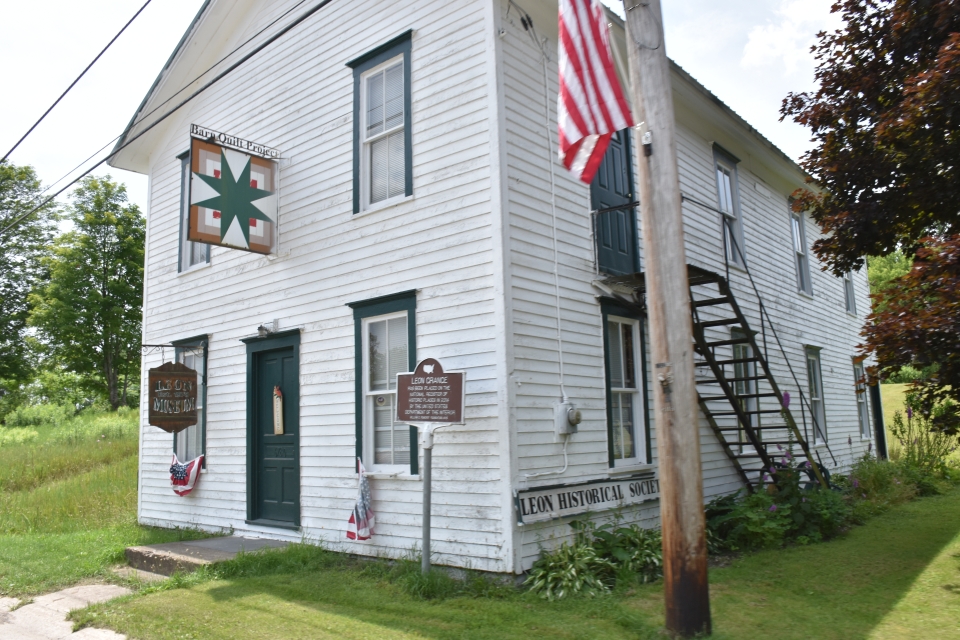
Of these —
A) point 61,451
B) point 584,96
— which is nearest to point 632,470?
point 584,96

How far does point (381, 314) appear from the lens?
329 inches

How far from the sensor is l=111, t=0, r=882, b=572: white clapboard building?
7359 mm

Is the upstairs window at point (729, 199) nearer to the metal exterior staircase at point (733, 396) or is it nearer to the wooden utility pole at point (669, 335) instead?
the metal exterior staircase at point (733, 396)

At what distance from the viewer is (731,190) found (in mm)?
12898

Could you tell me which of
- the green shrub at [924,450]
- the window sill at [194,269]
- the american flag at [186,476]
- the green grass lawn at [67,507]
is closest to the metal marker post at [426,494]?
the green grass lawn at [67,507]

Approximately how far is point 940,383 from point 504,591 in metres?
4.70

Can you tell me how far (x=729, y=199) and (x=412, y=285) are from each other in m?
7.21

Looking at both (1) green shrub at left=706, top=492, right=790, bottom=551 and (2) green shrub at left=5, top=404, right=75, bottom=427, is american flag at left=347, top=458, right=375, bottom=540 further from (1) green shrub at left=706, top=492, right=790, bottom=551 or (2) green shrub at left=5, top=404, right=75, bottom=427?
(2) green shrub at left=5, top=404, right=75, bottom=427

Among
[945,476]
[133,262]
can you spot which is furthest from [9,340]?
[945,476]

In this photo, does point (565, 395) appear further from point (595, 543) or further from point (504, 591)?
point (504, 591)

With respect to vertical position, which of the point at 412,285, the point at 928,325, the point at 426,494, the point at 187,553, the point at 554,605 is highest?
the point at 412,285

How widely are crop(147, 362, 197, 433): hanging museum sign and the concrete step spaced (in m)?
1.94

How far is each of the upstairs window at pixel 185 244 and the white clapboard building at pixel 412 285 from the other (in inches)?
2.1

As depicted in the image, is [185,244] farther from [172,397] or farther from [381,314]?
[381,314]
